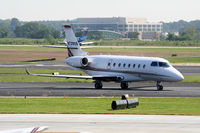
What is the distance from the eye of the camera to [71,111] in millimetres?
32188

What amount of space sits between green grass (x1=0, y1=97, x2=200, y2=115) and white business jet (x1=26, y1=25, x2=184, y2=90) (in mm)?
8313

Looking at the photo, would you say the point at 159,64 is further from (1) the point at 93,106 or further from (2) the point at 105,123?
(2) the point at 105,123

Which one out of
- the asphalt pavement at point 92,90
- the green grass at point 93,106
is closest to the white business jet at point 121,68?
the asphalt pavement at point 92,90

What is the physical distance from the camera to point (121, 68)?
51.4 meters

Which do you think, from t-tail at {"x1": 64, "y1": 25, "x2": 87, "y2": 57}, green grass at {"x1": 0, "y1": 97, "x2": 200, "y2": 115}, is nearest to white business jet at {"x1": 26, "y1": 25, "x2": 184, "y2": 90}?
t-tail at {"x1": 64, "y1": 25, "x2": 87, "y2": 57}

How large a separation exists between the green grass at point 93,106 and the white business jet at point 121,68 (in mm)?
8313

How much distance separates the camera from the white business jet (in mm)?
48625

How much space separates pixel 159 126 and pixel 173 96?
58.0ft

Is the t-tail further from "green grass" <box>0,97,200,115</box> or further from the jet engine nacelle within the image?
"green grass" <box>0,97,200,115</box>

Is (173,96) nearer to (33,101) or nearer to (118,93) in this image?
(118,93)

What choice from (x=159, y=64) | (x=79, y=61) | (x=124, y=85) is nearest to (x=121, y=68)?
(x=124, y=85)

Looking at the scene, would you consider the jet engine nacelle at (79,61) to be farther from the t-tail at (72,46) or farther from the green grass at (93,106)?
the green grass at (93,106)

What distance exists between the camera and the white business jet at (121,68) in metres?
48.6

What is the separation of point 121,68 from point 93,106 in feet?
54.0
